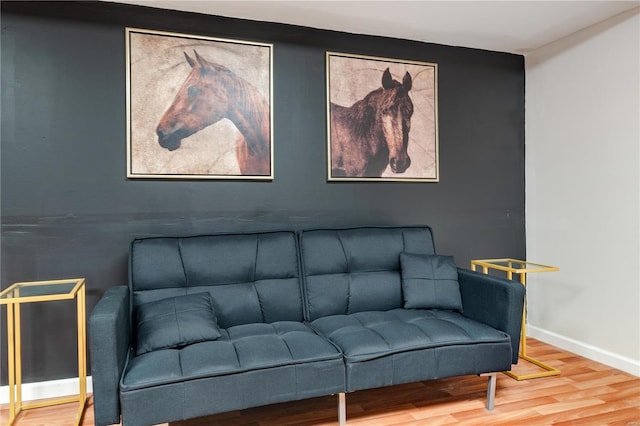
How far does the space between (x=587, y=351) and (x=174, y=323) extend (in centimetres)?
292

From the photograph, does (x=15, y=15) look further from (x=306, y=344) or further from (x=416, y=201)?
(x=416, y=201)

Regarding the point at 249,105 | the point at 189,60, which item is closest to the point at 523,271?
the point at 249,105

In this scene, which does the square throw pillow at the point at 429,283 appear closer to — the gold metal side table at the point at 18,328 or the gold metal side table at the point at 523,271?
the gold metal side table at the point at 523,271

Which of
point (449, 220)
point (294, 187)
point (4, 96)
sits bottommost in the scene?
point (449, 220)

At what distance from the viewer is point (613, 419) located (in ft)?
7.55

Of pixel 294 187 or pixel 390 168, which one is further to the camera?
pixel 390 168

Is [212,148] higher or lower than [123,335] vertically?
higher

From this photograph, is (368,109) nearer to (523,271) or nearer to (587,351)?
(523,271)

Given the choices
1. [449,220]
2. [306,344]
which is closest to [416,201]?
[449,220]

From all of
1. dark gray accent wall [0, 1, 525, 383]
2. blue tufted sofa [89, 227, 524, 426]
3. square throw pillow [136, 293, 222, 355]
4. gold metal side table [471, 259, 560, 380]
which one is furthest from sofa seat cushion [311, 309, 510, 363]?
dark gray accent wall [0, 1, 525, 383]

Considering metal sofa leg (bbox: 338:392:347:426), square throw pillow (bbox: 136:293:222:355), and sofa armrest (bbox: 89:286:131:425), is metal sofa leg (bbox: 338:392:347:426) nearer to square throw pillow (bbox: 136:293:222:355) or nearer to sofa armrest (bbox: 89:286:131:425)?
square throw pillow (bbox: 136:293:222:355)

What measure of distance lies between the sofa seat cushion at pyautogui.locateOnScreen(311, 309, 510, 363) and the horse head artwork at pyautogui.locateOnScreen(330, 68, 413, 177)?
1121 millimetres

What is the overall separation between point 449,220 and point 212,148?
1.94 m

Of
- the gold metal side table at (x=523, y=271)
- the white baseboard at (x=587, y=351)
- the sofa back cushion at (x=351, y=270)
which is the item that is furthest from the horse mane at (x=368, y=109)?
the white baseboard at (x=587, y=351)
